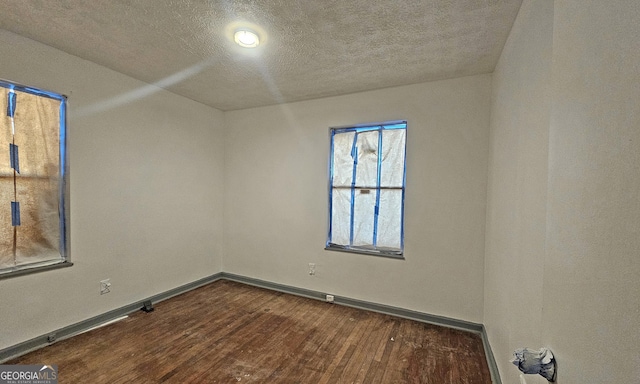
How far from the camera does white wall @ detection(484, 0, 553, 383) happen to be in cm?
118

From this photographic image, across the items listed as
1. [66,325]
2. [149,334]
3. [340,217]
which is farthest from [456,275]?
[66,325]

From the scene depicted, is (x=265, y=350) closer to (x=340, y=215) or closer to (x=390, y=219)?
(x=340, y=215)

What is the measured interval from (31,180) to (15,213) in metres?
0.30

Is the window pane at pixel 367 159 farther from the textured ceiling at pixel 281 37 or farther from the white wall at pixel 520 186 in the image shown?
the white wall at pixel 520 186

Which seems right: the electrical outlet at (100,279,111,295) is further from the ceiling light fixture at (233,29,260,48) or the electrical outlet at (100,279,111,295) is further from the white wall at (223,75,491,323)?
the ceiling light fixture at (233,29,260,48)

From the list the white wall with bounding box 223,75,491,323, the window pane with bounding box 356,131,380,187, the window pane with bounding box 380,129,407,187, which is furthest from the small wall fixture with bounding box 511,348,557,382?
the window pane with bounding box 356,131,380,187

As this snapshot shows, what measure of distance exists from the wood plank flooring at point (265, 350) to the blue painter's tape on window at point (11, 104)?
6.58 feet

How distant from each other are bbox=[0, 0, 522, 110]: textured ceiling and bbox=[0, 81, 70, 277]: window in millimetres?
571

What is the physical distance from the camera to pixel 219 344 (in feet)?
7.76

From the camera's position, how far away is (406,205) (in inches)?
116

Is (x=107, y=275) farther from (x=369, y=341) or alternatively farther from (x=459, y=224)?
(x=459, y=224)

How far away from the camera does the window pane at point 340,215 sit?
3316 mm

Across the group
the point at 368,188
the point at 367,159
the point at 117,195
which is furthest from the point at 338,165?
the point at 117,195

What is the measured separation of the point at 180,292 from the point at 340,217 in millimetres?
2372
